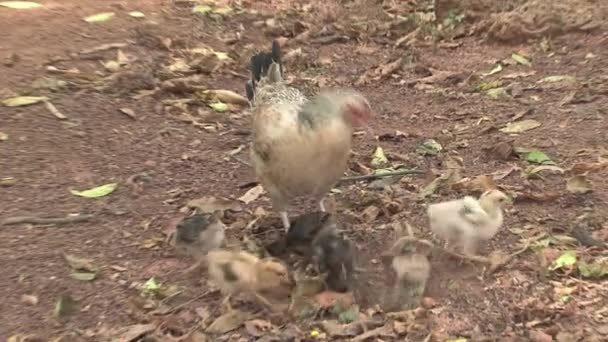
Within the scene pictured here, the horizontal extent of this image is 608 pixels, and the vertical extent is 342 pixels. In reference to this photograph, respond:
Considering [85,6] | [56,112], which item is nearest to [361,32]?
[85,6]

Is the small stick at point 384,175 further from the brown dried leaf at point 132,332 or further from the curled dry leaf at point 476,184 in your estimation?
the brown dried leaf at point 132,332

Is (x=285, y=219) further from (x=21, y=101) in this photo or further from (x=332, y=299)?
(x=21, y=101)

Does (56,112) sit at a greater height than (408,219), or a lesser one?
lesser

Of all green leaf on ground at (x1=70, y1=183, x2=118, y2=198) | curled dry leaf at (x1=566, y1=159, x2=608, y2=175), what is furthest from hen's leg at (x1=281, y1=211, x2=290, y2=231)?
curled dry leaf at (x1=566, y1=159, x2=608, y2=175)

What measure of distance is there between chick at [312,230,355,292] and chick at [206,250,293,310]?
5.7 inches

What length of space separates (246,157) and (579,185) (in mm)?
1757

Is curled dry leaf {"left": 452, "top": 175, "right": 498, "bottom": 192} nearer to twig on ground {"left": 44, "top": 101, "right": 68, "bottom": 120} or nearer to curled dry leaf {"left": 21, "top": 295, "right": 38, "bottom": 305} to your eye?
curled dry leaf {"left": 21, "top": 295, "right": 38, "bottom": 305}

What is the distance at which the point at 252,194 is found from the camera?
4.05m

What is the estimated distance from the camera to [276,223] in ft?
12.3

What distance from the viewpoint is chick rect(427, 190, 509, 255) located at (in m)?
3.13

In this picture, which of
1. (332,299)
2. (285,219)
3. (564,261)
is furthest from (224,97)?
(564,261)

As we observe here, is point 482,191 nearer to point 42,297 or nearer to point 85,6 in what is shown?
point 42,297

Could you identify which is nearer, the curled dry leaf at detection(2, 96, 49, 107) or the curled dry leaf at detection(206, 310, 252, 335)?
the curled dry leaf at detection(206, 310, 252, 335)

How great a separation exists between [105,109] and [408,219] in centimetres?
205
